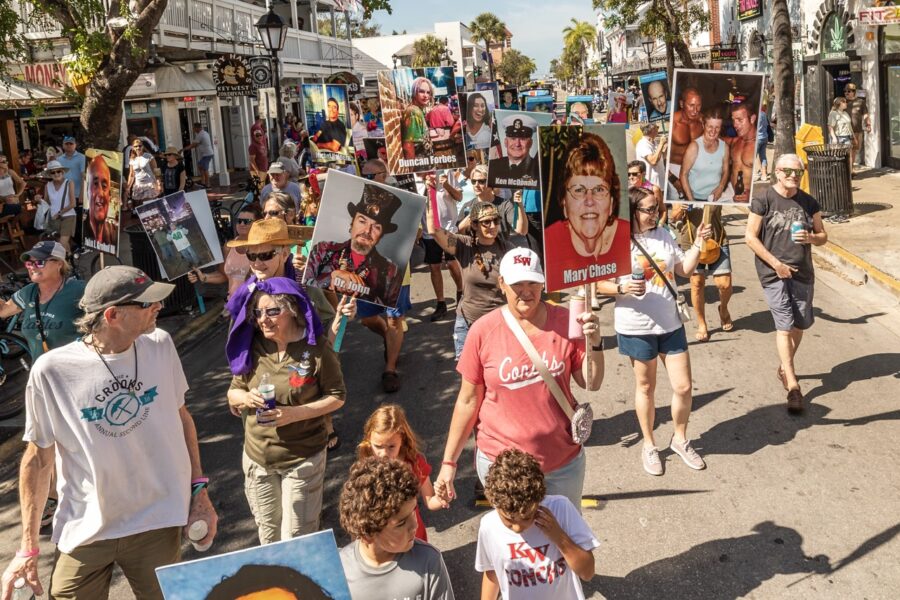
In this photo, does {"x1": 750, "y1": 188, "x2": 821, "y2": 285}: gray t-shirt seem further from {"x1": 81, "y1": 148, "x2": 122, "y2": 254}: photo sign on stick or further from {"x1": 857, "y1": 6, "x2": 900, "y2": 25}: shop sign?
{"x1": 857, "y1": 6, "x2": 900, "y2": 25}: shop sign

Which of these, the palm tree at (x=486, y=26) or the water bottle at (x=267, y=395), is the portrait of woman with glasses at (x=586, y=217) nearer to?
the water bottle at (x=267, y=395)

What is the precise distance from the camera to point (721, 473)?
5.89 m

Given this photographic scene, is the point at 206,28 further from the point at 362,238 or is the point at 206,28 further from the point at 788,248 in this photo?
the point at 788,248

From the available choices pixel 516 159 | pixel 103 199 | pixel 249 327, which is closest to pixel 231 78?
pixel 516 159

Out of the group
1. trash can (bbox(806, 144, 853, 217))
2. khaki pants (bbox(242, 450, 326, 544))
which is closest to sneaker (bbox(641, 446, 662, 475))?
khaki pants (bbox(242, 450, 326, 544))

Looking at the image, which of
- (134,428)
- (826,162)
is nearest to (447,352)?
(134,428)

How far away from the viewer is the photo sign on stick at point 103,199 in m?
7.41

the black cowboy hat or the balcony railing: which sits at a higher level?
the balcony railing

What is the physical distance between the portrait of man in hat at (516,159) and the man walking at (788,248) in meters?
2.39

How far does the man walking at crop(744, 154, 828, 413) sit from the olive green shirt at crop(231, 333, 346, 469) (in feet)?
13.0

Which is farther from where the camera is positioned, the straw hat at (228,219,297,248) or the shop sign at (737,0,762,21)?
the shop sign at (737,0,762,21)

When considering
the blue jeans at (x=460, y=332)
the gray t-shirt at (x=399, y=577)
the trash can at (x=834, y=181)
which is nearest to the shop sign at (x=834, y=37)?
the trash can at (x=834, y=181)

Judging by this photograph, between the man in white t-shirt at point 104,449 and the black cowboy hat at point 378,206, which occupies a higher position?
the black cowboy hat at point 378,206

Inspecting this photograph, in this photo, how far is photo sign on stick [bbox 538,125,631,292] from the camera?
184 inches
